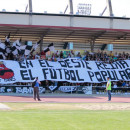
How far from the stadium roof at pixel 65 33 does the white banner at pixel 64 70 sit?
3.55 meters

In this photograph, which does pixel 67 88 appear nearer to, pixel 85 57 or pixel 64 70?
pixel 64 70

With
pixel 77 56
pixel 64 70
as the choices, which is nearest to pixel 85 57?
pixel 77 56

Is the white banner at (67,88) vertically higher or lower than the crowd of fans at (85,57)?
lower

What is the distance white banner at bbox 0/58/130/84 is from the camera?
115 feet

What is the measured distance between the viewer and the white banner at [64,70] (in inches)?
1381

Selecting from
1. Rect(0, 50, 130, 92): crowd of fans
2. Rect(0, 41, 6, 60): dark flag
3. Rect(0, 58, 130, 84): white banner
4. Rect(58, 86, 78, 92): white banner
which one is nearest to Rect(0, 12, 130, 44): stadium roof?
Rect(0, 41, 6, 60): dark flag

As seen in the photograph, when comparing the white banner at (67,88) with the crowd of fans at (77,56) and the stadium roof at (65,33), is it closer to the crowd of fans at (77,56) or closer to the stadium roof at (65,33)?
the crowd of fans at (77,56)

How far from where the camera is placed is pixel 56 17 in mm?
37375

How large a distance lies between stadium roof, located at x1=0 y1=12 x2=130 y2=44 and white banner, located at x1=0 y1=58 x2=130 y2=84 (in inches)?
140

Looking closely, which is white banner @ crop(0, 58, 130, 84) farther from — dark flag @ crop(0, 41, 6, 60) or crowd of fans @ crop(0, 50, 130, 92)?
dark flag @ crop(0, 41, 6, 60)

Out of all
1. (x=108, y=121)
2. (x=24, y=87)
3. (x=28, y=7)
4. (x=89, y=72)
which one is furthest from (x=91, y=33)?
(x=108, y=121)

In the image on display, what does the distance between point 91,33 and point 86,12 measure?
3.35m

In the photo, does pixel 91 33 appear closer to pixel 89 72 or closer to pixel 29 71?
pixel 89 72

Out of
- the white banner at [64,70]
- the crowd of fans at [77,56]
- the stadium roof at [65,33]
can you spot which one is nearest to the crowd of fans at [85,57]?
the crowd of fans at [77,56]
